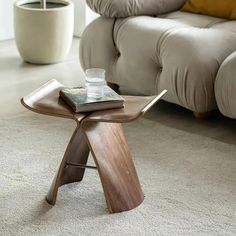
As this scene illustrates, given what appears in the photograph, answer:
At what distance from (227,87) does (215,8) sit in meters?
0.70

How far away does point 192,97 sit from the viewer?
284 centimetres

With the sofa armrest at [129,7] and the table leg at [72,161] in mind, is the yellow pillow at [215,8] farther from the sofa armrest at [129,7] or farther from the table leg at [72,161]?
the table leg at [72,161]

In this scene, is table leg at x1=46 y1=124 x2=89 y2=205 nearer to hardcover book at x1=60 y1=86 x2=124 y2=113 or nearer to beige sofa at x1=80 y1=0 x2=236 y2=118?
hardcover book at x1=60 y1=86 x2=124 y2=113

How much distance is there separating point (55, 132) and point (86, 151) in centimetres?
59

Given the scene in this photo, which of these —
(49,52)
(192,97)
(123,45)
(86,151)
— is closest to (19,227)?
(86,151)

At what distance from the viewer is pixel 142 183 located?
236 cm

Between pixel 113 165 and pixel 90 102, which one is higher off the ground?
pixel 90 102

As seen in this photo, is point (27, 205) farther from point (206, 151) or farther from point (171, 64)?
point (171, 64)

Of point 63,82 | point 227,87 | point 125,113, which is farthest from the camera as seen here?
point 63,82

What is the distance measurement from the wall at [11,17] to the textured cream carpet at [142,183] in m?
1.61

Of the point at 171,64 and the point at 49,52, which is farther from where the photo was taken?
the point at 49,52

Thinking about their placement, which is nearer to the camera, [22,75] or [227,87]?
[227,87]

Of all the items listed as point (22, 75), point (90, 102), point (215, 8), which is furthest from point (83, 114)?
point (22, 75)

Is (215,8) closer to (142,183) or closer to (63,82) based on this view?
(63,82)
